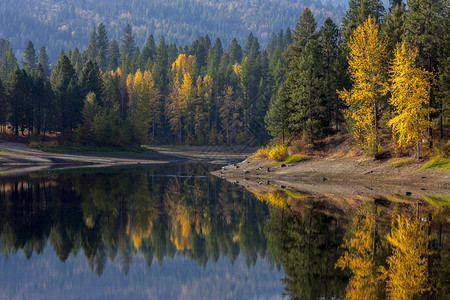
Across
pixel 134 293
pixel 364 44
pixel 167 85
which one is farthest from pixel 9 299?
pixel 167 85

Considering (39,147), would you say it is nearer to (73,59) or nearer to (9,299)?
(9,299)

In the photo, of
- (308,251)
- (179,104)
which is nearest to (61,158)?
(179,104)

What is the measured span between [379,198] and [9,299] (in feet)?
80.1

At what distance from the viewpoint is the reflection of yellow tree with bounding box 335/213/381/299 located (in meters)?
13.2

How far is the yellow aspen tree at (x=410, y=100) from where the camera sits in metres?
43.2

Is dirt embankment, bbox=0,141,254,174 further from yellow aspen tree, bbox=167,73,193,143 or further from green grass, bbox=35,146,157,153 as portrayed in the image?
yellow aspen tree, bbox=167,73,193,143

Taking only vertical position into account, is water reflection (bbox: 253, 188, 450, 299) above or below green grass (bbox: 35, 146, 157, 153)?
below

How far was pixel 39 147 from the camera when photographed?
80250mm

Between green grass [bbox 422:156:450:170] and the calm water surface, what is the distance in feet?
36.1

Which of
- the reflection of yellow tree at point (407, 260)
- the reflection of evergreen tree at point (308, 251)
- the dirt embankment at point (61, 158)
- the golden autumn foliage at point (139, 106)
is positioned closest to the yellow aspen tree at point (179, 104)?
the golden autumn foliage at point (139, 106)

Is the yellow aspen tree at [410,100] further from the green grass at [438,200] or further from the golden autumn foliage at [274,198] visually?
the golden autumn foliage at [274,198]

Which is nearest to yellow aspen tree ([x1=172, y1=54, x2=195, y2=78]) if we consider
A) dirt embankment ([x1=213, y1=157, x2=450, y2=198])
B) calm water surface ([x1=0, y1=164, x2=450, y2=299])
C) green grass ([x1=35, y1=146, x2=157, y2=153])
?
green grass ([x1=35, y1=146, x2=157, y2=153])

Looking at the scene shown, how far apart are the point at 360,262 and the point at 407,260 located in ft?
4.72

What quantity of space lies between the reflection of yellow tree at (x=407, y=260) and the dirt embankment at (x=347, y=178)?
1244 centimetres
